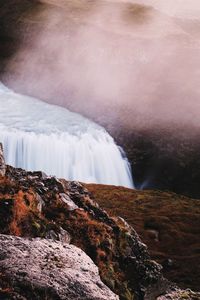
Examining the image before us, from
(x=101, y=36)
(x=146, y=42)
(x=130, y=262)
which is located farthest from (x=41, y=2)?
(x=130, y=262)

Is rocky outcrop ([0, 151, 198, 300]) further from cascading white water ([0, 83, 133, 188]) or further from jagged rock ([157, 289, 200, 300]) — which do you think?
cascading white water ([0, 83, 133, 188])

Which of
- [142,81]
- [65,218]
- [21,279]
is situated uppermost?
[21,279]

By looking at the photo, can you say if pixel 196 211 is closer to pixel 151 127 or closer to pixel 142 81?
pixel 151 127

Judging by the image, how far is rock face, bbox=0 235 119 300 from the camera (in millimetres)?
10680

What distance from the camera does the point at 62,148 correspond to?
6500 centimetres

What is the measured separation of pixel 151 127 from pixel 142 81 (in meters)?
15.9

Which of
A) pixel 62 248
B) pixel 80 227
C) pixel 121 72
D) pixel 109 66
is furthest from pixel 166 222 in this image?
pixel 109 66

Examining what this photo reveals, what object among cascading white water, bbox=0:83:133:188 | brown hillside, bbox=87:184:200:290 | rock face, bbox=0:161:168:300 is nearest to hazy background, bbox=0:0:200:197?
cascading white water, bbox=0:83:133:188

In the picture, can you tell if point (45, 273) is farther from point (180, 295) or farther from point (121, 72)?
point (121, 72)

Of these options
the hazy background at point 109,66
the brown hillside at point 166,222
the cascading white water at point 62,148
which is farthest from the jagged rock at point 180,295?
the hazy background at point 109,66

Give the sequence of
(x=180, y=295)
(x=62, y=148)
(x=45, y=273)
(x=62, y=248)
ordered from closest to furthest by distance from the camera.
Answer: (x=45, y=273) < (x=62, y=248) < (x=180, y=295) < (x=62, y=148)

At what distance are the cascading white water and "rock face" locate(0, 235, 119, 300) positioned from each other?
154ft

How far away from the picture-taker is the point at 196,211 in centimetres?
5438

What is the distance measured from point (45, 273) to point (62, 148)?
53.8 metres
